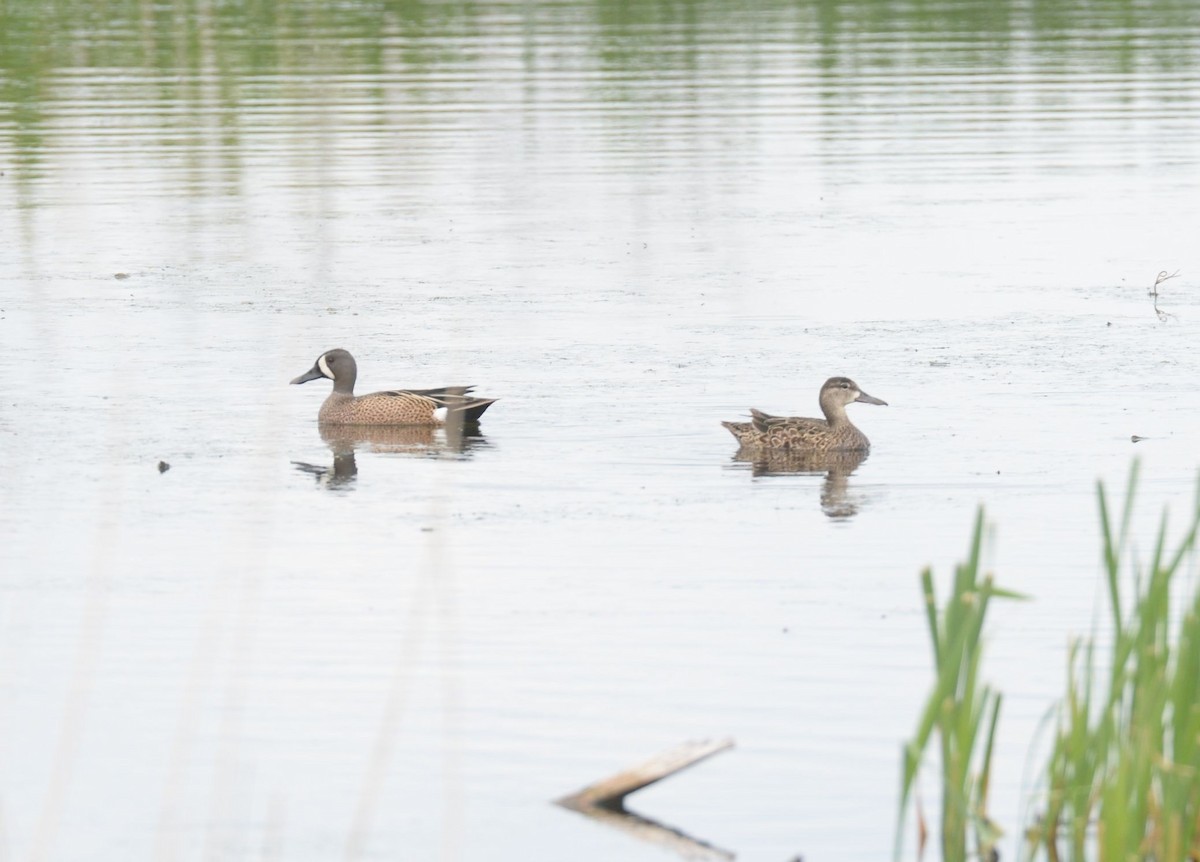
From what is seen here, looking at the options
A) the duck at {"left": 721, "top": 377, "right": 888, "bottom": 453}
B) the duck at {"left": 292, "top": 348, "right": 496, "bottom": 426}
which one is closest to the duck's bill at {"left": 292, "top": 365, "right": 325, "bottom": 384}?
the duck at {"left": 292, "top": 348, "right": 496, "bottom": 426}

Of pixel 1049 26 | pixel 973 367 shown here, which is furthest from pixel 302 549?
pixel 1049 26

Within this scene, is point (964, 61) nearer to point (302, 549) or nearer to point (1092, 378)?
point (1092, 378)

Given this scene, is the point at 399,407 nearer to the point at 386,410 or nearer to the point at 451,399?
the point at 386,410

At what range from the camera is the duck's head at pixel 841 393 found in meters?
12.8

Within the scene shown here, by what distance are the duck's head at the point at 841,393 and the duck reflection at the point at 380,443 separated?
6.17 ft

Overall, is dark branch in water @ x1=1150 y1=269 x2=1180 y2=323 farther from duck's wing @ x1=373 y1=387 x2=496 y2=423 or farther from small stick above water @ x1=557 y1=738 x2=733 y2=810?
small stick above water @ x1=557 y1=738 x2=733 y2=810

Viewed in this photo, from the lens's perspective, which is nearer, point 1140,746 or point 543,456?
point 1140,746

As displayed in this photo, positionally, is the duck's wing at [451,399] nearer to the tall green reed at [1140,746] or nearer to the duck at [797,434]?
the duck at [797,434]

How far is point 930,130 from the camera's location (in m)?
29.9

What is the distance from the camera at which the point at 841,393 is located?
1288 cm

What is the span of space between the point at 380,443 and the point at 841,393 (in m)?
2.58

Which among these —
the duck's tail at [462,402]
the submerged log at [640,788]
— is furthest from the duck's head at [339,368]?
the submerged log at [640,788]

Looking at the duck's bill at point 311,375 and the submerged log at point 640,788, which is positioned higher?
the duck's bill at point 311,375

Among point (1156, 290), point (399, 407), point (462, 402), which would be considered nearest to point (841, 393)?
point (462, 402)
